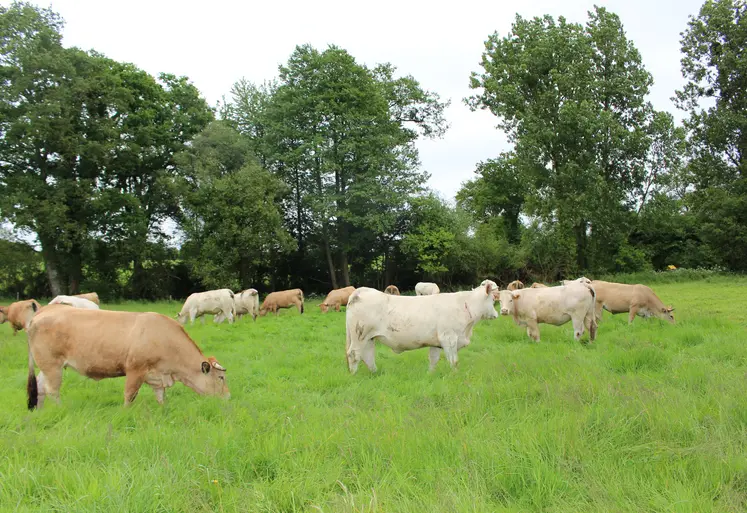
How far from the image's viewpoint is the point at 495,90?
33.7m

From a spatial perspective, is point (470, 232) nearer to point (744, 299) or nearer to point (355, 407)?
point (744, 299)

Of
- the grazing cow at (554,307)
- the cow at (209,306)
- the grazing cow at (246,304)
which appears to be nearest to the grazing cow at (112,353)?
the grazing cow at (554,307)

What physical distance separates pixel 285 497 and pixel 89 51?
120 ft

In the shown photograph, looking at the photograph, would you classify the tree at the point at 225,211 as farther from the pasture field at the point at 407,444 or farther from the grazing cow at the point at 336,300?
the pasture field at the point at 407,444

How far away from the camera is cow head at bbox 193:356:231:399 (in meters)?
6.44

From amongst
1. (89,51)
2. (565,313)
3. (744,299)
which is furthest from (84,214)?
(744,299)

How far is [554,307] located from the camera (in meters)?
11.5

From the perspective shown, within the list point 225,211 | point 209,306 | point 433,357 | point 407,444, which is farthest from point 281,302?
point 407,444

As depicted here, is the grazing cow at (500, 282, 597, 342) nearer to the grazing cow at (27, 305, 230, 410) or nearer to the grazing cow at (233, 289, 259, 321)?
the grazing cow at (27, 305, 230, 410)

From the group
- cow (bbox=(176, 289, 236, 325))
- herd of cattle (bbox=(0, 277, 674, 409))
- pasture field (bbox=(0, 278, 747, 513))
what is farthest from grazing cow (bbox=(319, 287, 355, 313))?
pasture field (bbox=(0, 278, 747, 513))

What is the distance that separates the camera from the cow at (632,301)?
43.1 feet

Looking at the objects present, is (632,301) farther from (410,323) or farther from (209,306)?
(209,306)

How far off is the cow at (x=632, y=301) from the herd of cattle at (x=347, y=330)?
0.03m

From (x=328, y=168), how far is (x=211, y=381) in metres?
26.7
